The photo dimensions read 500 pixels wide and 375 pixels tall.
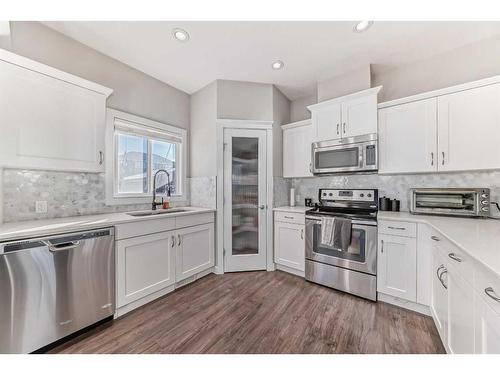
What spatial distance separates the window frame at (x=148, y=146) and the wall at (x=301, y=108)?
6.34 feet

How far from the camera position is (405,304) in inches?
82.9

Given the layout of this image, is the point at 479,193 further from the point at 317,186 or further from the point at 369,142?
the point at 317,186

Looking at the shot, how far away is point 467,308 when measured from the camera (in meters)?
1.11

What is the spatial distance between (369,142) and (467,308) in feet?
6.21

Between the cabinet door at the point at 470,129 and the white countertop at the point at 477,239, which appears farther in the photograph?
the cabinet door at the point at 470,129

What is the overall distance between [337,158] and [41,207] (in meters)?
3.31

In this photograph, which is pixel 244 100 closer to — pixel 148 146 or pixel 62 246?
pixel 148 146

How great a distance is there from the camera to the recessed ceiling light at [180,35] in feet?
6.72

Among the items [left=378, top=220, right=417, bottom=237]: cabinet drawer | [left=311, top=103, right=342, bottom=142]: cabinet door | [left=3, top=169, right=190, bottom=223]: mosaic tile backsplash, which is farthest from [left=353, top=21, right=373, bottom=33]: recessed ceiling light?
[left=3, top=169, right=190, bottom=223]: mosaic tile backsplash

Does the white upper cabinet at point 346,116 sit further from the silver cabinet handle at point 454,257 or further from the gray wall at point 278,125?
the silver cabinet handle at point 454,257

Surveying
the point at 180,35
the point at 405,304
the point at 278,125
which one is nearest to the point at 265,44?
the point at 180,35

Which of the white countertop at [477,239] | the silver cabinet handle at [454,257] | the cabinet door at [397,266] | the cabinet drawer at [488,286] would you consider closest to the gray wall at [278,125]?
the cabinet door at [397,266]

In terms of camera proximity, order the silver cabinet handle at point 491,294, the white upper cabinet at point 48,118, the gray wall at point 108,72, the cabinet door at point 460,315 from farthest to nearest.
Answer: the gray wall at point 108,72, the white upper cabinet at point 48,118, the cabinet door at point 460,315, the silver cabinet handle at point 491,294
